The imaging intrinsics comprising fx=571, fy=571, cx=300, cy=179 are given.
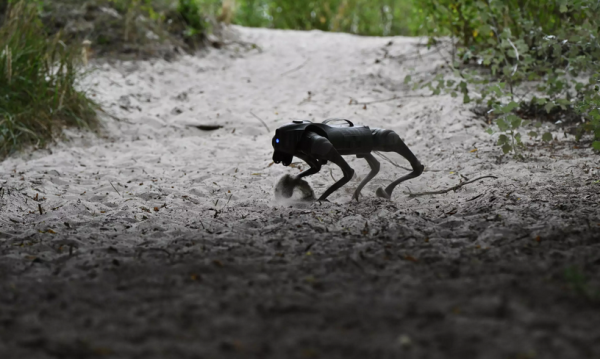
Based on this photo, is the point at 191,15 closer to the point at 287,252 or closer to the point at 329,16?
the point at 329,16

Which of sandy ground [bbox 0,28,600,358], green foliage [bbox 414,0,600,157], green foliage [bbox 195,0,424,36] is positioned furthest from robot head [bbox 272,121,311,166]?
green foliage [bbox 195,0,424,36]

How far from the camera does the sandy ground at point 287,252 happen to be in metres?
1.69

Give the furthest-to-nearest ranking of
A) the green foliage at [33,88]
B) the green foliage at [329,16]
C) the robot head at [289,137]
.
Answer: the green foliage at [329,16], the green foliage at [33,88], the robot head at [289,137]

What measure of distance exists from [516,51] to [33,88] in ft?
14.4

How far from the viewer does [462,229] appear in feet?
9.40

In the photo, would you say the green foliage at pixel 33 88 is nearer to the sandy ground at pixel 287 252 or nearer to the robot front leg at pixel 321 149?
the sandy ground at pixel 287 252

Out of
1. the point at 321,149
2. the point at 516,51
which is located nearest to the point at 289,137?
the point at 321,149

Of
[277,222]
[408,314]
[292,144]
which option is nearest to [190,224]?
[277,222]

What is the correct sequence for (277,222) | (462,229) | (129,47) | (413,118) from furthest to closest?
(129,47) → (413,118) → (277,222) → (462,229)

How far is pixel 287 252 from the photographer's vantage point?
256cm

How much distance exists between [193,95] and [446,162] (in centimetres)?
352

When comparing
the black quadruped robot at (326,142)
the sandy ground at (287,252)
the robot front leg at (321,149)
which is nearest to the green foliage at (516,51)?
the sandy ground at (287,252)

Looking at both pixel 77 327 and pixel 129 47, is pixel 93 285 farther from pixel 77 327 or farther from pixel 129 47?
pixel 129 47

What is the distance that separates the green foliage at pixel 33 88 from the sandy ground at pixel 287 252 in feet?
0.86
